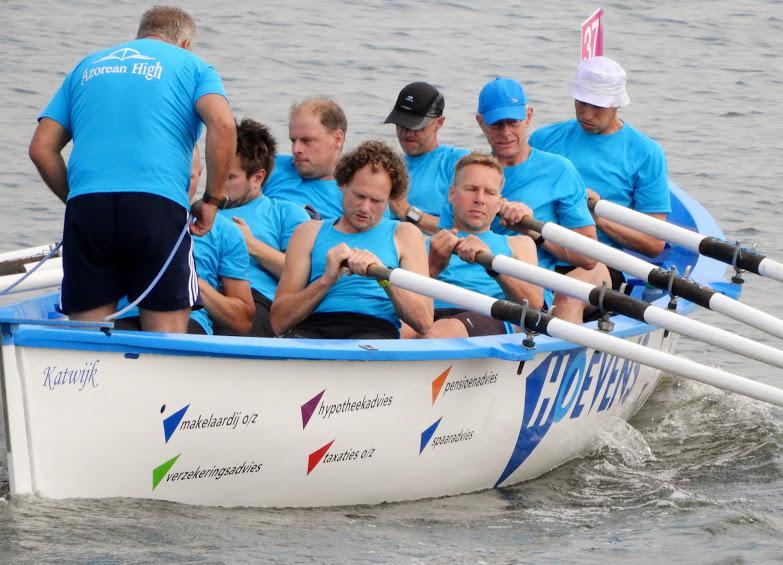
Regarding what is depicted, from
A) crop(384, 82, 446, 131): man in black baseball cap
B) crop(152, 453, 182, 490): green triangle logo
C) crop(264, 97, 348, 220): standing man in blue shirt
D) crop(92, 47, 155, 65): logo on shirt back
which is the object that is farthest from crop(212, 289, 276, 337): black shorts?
crop(92, 47, 155, 65): logo on shirt back

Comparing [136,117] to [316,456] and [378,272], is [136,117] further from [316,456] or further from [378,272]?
[316,456]

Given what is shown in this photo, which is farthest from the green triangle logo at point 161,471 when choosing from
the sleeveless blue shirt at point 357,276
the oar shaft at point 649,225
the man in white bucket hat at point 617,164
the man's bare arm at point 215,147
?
the man in white bucket hat at point 617,164

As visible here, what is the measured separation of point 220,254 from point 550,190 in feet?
5.88

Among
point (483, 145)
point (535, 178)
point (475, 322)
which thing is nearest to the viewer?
point (475, 322)

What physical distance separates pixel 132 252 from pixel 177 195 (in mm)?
257

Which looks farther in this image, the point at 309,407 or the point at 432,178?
the point at 432,178

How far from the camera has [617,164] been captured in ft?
23.8

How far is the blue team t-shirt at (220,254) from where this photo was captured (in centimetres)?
560

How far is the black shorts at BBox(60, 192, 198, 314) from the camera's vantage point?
4684 millimetres

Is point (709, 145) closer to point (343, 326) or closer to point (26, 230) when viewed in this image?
point (26, 230)

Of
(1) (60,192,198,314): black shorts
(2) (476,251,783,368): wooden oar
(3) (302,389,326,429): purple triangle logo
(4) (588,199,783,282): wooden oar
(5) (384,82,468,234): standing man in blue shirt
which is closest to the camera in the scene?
(1) (60,192,198,314): black shorts

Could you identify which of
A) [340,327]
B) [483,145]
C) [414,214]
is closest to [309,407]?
[340,327]

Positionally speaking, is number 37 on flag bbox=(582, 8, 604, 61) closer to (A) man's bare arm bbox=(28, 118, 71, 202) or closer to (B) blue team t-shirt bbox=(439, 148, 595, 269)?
(B) blue team t-shirt bbox=(439, 148, 595, 269)

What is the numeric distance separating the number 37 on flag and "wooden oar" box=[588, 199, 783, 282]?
181 cm
